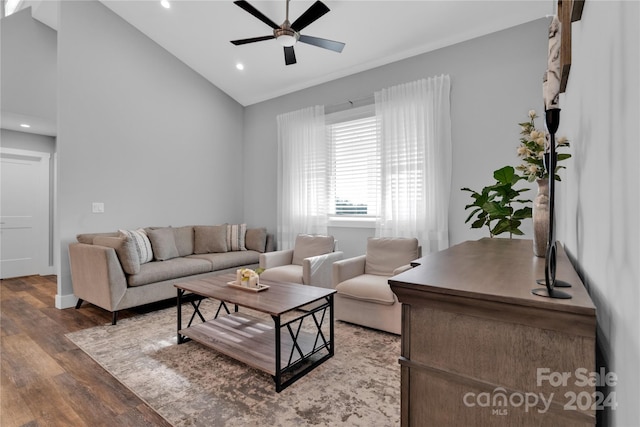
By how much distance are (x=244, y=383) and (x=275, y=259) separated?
2.07m

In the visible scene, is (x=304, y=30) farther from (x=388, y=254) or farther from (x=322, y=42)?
(x=388, y=254)

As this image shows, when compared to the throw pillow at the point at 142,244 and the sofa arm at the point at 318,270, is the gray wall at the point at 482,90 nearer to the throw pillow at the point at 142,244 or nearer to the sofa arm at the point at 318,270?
the sofa arm at the point at 318,270

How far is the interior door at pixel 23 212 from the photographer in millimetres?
5203

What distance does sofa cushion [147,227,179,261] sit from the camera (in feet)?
12.8

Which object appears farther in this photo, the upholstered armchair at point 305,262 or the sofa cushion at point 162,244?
the sofa cushion at point 162,244

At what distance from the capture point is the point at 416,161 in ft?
11.8

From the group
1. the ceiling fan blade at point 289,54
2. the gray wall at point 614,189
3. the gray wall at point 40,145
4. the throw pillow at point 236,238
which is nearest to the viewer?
the gray wall at point 614,189

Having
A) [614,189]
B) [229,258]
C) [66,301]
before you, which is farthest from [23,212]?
[614,189]

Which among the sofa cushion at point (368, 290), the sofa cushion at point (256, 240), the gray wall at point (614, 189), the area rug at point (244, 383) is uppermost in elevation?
the gray wall at point (614, 189)

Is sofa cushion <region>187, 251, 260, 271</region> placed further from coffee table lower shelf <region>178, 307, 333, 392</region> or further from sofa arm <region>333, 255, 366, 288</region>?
sofa arm <region>333, 255, 366, 288</region>

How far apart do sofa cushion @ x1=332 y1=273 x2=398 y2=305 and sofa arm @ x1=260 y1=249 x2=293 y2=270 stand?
120 centimetres

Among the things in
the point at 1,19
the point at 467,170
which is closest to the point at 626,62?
the point at 467,170

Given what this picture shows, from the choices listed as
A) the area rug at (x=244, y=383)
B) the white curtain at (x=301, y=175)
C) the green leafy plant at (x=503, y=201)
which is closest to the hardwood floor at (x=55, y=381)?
the area rug at (x=244, y=383)

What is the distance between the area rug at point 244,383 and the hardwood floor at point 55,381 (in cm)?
8
